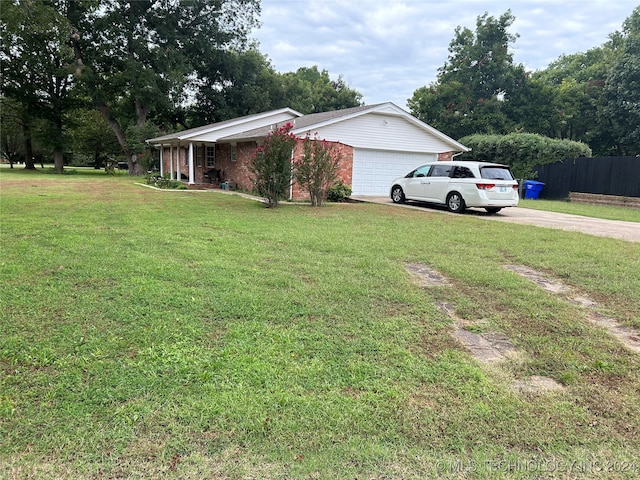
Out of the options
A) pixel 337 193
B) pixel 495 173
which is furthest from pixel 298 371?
pixel 337 193

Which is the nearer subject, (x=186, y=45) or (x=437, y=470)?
(x=437, y=470)

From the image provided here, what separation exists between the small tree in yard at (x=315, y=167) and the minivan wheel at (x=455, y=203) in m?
3.54

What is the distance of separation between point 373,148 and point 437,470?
16.0 meters

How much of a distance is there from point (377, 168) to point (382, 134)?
140 cm

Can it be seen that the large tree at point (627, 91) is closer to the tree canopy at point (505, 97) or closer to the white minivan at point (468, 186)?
the tree canopy at point (505, 97)

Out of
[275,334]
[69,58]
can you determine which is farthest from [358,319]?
[69,58]

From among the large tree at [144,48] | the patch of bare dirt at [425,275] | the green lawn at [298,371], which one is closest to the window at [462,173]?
the green lawn at [298,371]

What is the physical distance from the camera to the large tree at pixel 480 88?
31.2 meters

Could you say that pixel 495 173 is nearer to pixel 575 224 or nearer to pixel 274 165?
pixel 575 224

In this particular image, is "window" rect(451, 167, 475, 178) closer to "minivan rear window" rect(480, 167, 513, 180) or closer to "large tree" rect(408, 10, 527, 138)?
"minivan rear window" rect(480, 167, 513, 180)

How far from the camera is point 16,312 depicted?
3607 millimetres

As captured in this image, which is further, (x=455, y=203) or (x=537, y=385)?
(x=455, y=203)

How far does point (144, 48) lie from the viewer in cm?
2980

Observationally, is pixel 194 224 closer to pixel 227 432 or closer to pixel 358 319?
pixel 358 319
